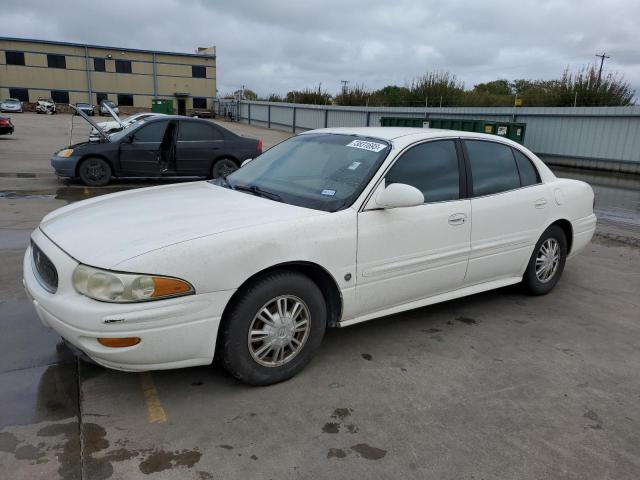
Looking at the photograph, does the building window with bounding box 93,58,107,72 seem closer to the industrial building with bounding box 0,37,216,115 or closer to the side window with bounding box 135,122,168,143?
the industrial building with bounding box 0,37,216,115

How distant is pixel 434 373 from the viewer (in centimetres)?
338

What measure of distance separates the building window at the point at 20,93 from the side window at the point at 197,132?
187 ft

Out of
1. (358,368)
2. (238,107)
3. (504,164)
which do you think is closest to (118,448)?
(358,368)

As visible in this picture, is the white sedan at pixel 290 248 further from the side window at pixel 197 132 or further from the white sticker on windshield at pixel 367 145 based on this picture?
the side window at pixel 197 132

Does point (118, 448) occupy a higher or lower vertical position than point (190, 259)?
lower

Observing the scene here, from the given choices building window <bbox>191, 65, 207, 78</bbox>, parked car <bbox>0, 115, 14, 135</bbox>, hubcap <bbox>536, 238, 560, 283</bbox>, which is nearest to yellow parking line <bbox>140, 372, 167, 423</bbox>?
hubcap <bbox>536, 238, 560, 283</bbox>

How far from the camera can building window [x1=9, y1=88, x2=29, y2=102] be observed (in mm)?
56500

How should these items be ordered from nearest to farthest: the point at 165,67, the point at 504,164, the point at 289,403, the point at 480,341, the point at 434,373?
the point at 289,403, the point at 434,373, the point at 480,341, the point at 504,164, the point at 165,67

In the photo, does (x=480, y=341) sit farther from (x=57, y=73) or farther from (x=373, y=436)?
(x=57, y=73)

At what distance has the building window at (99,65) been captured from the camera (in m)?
59.4

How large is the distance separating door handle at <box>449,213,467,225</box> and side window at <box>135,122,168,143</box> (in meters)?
8.03

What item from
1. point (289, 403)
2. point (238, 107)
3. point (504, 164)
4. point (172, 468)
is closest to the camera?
point (172, 468)

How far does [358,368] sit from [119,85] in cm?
6492

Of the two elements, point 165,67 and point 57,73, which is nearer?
point 57,73
